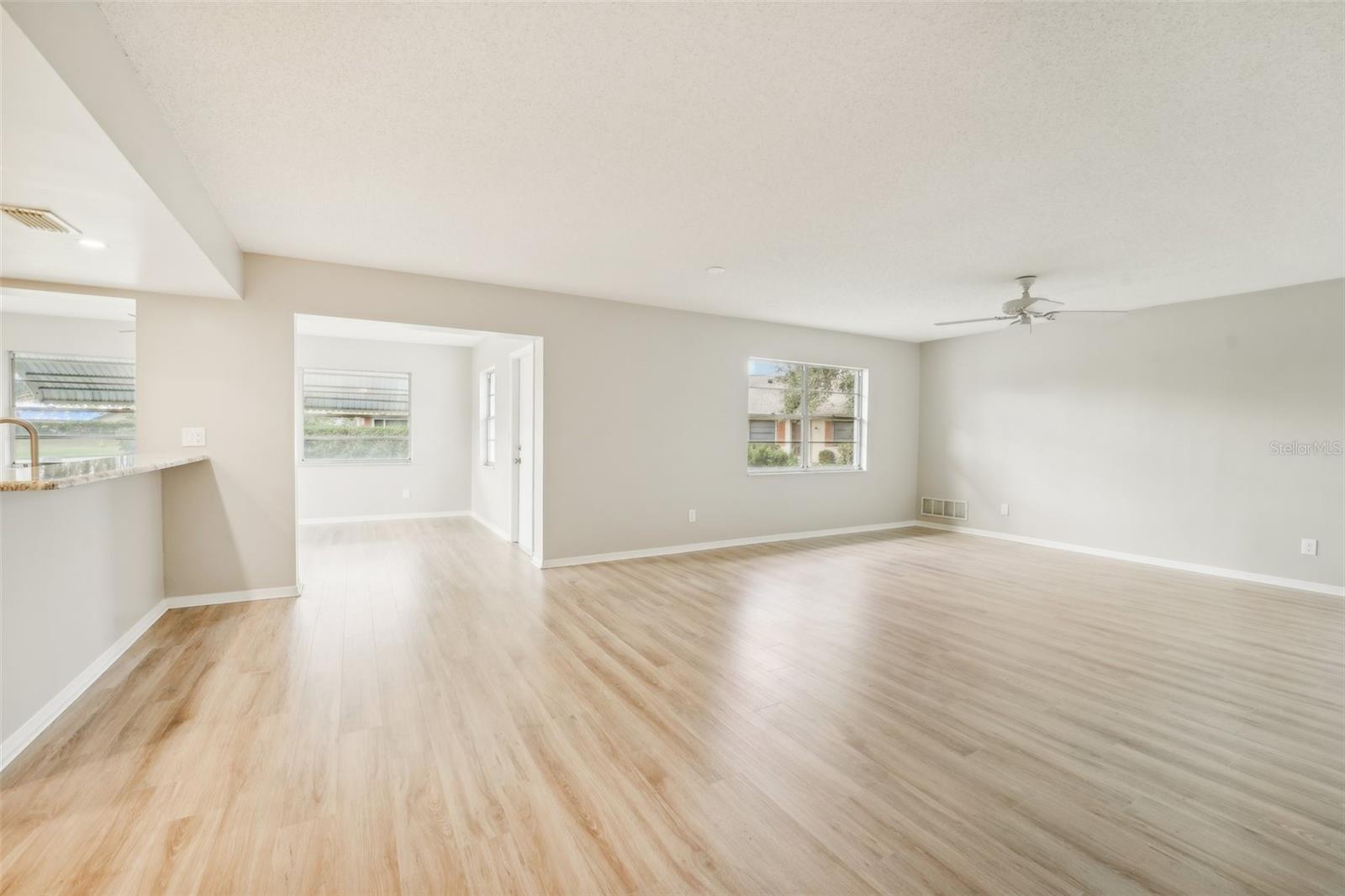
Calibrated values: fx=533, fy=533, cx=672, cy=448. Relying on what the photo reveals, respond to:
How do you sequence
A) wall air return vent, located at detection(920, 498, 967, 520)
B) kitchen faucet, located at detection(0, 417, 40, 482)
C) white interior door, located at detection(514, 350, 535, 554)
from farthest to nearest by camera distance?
wall air return vent, located at detection(920, 498, 967, 520) < white interior door, located at detection(514, 350, 535, 554) < kitchen faucet, located at detection(0, 417, 40, 482)

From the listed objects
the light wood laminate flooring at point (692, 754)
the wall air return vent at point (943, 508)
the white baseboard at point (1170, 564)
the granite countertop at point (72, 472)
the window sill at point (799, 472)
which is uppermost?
the granite countertop at point (72, 472)

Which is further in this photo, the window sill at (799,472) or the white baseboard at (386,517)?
the white baseboard at (386,517)

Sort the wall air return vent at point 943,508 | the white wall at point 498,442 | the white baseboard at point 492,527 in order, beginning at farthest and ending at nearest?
1. the wall air return vent at point 943,508
2. the white baseboard at point 492,527
3. the white wall at point 498,442

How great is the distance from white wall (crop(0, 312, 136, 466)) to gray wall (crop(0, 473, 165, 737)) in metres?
3.04

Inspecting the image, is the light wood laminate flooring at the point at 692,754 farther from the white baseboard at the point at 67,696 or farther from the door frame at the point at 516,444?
the door frame at the point at 516,444

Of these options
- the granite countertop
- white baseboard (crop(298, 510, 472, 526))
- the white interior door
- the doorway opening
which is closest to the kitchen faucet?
the granite countertop

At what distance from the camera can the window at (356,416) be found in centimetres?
682

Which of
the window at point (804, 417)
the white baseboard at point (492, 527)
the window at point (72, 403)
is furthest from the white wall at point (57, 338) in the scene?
the window at point (804, 417)

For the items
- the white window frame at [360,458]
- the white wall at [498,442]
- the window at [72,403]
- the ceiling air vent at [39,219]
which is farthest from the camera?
the white window frame at [360,458]

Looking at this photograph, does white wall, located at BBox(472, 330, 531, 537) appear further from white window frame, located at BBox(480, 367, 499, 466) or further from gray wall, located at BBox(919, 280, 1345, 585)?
gray wall, located at BBox(919, 280, 1345, 585)

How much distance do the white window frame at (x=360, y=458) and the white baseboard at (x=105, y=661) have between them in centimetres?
340

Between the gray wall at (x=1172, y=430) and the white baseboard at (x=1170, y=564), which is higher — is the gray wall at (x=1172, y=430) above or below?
above

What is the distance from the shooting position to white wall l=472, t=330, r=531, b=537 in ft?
19.2

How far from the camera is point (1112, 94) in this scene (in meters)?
1.95
